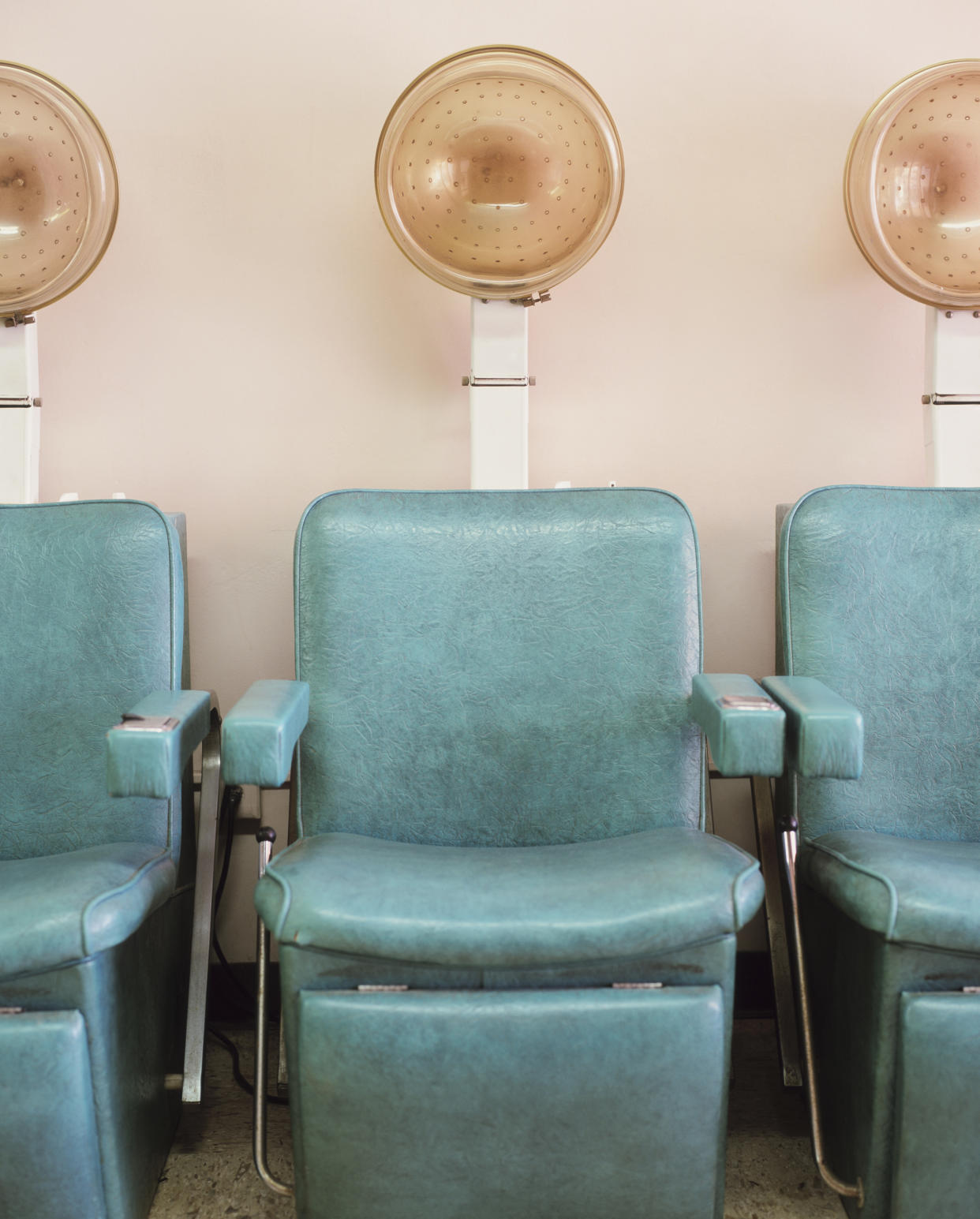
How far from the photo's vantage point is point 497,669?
1.54 meters

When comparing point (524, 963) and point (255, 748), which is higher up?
point (255, 748)

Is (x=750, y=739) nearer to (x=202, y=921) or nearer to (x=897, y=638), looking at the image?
(x=897, y=638)

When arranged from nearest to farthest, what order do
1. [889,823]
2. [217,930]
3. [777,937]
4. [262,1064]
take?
1. [262,1064]
2. [889,823]
3. [777,937]
4. [217,930]

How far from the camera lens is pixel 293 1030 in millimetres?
1152

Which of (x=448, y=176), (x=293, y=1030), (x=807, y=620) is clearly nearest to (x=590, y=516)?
(x=807, y=620)

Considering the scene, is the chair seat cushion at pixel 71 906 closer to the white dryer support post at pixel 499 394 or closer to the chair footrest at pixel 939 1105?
the white dryer support post at pixel 499 394

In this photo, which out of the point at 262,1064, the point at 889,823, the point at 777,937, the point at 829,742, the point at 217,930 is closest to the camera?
the point at 829,742

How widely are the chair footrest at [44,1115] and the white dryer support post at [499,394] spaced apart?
106 cm

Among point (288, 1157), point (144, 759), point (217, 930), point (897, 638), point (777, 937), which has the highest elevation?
point (897, 638)

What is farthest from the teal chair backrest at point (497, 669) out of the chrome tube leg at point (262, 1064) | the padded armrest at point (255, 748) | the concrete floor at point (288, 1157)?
the concrete floor at point (288, 1157)

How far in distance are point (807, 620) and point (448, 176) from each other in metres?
0.95

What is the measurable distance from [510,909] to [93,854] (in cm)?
65

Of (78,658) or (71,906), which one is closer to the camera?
(71,906)

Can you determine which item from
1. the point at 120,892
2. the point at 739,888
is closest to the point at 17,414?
the point at 120,892
